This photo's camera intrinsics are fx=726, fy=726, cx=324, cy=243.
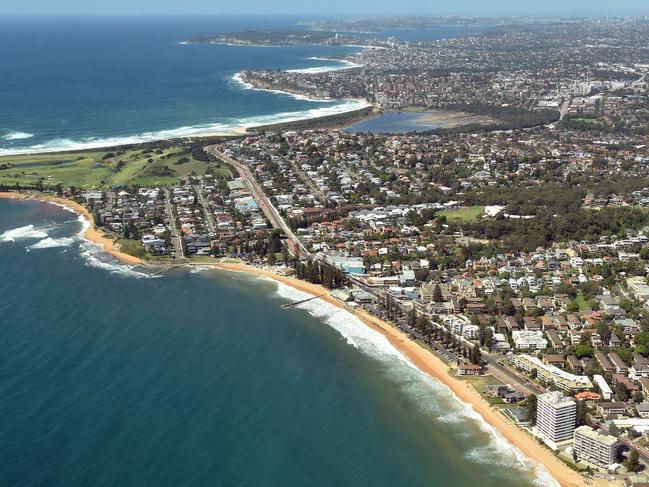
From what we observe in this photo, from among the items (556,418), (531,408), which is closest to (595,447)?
(556,418)

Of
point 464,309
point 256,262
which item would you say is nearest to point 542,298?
point 464,309

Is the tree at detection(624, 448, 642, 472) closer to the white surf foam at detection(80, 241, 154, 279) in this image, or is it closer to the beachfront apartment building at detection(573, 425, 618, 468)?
the beachfront apartment building at detection(573, 425, 618, 468)

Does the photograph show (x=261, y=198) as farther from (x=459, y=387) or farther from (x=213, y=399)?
(x=459, y=387)

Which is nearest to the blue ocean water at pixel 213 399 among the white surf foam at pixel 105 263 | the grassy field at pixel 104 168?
the white surf foam at pixel 105 263

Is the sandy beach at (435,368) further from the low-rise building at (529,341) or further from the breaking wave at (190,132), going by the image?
the breaking wave at (190,132)

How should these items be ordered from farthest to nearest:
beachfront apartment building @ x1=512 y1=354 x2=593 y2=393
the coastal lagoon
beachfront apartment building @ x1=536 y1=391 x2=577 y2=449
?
the coastal lagoon < beachfront apartment building @ x1=512 y1=354 x2=593 y2=393 < beachfront apartment building @ x1=536 y1=391 x2=577 y2=449

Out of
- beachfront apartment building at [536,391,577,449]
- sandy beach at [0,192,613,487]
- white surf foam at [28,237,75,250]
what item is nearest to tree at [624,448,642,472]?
sandy beach at [0,192,613,487]

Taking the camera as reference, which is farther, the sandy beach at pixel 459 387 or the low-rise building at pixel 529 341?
the low-rise building at pixel 529 341
